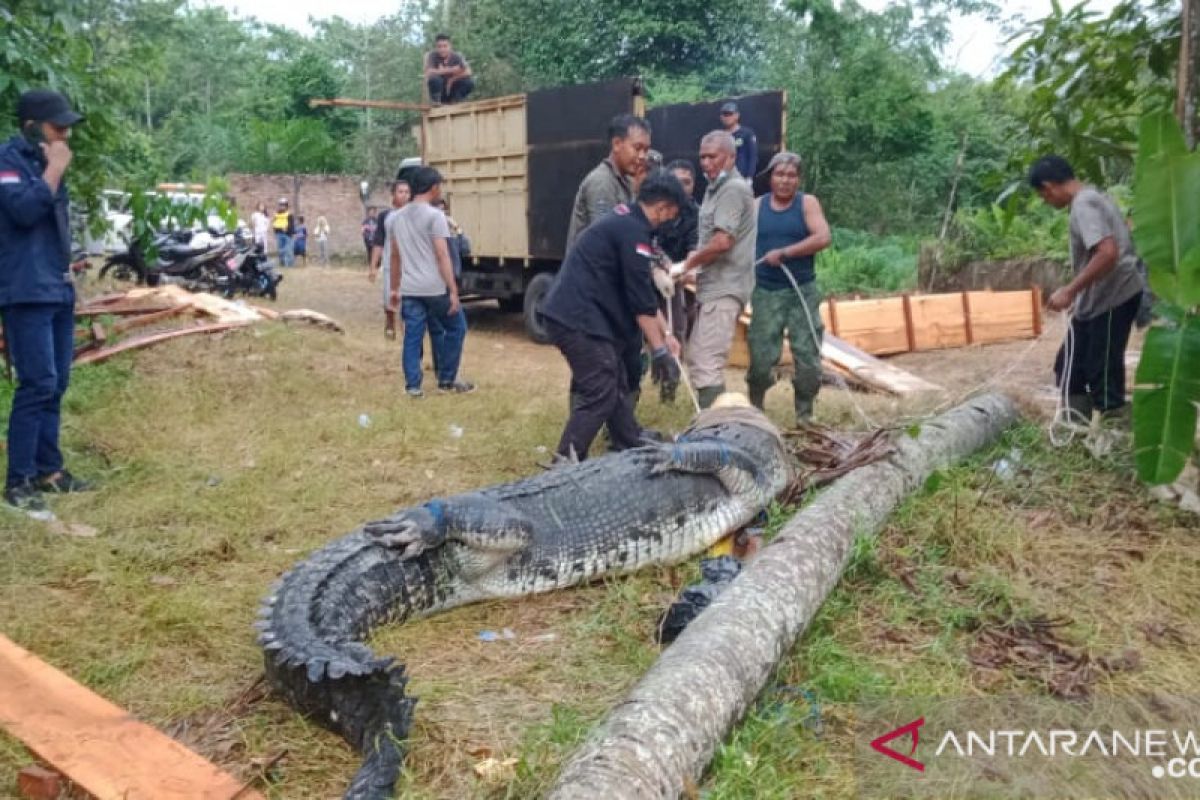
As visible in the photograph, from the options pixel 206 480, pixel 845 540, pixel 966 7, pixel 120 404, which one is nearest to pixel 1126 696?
pixel 845 540

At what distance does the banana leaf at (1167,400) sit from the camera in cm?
340

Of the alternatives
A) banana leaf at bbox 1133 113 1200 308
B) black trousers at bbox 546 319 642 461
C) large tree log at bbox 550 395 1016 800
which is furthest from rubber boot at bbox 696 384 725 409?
banana leaf at bbox 1133 113 1200 308

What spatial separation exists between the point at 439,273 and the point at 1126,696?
17.2ft

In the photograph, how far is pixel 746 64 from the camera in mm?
19484

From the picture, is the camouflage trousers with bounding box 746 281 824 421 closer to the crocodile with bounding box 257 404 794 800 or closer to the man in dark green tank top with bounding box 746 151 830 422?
the man in dark green tank top with bounding box 746 151 830 422

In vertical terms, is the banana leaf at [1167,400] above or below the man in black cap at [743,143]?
below

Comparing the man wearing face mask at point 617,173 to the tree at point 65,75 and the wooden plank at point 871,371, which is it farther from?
the tree at point 65,75

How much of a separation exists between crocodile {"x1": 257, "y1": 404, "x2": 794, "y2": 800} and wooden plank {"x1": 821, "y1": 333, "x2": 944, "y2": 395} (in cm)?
287

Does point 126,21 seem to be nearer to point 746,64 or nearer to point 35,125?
point 746,64

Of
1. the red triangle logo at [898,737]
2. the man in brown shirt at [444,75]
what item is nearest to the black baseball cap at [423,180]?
the man in brown shirt at [444,75]

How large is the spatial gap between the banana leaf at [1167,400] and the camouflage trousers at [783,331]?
7.41 feet

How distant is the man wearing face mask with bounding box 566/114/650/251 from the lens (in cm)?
527

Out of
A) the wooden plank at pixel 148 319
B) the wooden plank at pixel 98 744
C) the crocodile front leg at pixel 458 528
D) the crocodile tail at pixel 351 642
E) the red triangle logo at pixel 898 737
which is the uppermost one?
the wooden plank at pixel 148 319

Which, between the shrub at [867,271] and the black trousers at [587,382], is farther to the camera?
the shrub at [867,271]
